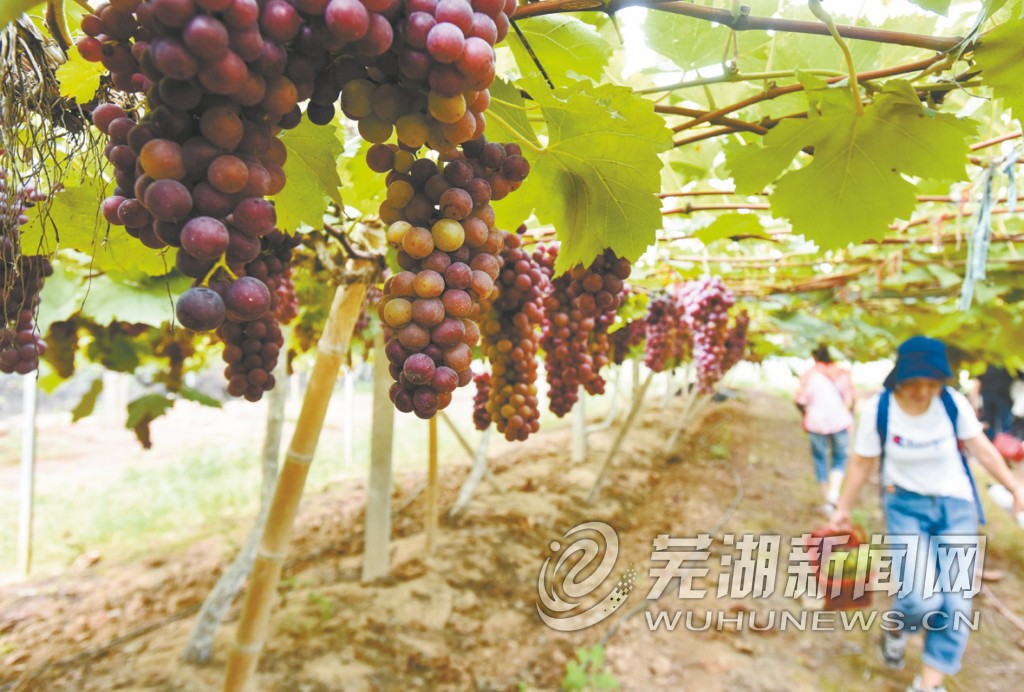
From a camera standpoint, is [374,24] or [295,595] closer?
[374,24]

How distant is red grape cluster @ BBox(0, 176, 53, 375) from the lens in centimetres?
98

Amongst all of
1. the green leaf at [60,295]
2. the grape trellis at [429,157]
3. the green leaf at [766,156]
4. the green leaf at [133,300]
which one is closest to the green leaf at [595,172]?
the grape trellis at [429,157]

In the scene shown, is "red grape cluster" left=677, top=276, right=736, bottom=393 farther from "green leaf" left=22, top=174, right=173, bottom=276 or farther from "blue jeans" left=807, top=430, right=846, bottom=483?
"blue jeans" left=807, top=430, right=846, bottom=483

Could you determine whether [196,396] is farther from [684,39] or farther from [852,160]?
[852,160]

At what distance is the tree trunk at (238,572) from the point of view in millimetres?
3586

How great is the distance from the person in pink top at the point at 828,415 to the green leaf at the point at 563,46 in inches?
303

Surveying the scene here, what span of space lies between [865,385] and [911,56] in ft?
94.6

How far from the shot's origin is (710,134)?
52.7 inches

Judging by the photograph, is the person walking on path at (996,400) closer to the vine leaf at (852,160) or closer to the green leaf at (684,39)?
the vine leaf at (852,160)

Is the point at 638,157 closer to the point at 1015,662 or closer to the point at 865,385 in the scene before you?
the point at 1015,662

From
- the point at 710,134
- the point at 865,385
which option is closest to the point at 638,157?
the point at 710,134

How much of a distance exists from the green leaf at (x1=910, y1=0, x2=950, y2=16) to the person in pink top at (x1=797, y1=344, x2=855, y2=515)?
7.51 m

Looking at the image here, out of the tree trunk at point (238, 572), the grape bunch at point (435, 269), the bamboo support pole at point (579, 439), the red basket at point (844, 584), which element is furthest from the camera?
the bamboo support pole at point (579, 439)

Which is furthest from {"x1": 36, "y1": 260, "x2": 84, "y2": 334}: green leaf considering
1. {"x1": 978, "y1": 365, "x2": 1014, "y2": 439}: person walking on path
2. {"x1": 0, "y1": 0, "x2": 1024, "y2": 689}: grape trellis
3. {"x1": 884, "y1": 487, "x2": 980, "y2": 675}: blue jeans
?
{"x1": 978, "y1": 365, "x2": 1014, "y2": 439}: person walking on path
